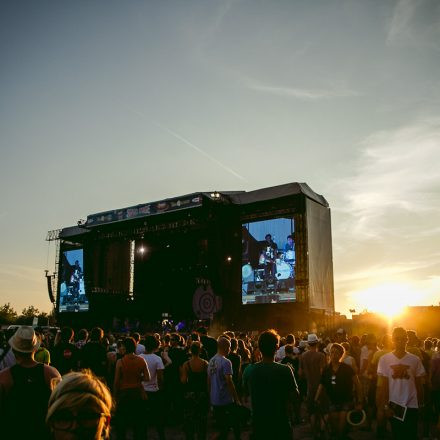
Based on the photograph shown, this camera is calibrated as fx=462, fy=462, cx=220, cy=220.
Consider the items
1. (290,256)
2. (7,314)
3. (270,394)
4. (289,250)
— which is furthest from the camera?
(7,314)

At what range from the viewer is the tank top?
3357 mm

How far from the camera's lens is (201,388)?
7.81m

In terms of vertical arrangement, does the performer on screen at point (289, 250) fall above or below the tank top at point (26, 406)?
above

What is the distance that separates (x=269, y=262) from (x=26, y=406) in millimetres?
24007

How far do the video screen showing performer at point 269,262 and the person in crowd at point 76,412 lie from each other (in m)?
24.7

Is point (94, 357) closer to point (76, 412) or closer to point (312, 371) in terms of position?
point (312, 371)

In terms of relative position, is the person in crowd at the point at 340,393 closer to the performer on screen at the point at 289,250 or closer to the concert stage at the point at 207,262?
the concert stage at the point at 207,262

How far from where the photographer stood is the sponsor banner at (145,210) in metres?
28.2

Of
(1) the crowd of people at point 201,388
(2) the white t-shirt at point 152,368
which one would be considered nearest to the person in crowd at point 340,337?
(1) the crowd of people at point 201,388

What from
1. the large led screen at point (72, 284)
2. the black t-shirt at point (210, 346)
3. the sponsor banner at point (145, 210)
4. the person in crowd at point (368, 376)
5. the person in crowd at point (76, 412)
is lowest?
the person in crowd at point (368, 376)

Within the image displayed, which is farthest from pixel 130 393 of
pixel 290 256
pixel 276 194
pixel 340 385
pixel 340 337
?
pixel 276 194

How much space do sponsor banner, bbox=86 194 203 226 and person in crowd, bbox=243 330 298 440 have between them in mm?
22798

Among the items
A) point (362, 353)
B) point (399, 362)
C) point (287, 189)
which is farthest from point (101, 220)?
point (399, 362)

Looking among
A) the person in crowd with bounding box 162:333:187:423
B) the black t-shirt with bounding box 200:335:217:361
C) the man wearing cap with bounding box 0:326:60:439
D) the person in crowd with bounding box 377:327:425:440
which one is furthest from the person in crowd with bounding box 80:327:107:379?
the person in crowd with bounding box 377:327:425:440
